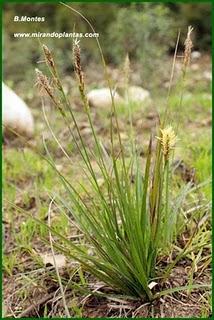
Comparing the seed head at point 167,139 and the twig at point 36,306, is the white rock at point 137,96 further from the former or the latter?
the seed head at point 167,139

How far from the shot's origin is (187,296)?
212 centimetres

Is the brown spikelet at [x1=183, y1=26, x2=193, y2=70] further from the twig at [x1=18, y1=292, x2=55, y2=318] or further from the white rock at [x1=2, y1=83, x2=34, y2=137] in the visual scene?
the white rock at [x1=2, y1=83, x2=34, y2=137]

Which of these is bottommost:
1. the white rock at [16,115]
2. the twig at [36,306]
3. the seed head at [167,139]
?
the twig at [36,306]

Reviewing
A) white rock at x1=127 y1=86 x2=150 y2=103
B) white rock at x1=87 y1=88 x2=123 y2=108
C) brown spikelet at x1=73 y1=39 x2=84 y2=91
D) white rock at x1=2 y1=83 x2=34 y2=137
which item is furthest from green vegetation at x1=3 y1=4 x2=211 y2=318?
white rock at x1=87 y1=88 x2=123 y2=108

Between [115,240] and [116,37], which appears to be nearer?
[115,240]

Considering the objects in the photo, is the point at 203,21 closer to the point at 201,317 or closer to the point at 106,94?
the point at 106,94

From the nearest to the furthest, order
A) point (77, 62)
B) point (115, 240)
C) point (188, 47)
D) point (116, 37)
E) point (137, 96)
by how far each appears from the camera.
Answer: point (77, 62) → point (188, 47) → point (115, 240) → point (137, 96) → point (116, 37)

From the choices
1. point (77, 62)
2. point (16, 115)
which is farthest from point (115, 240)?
point (16, 115)

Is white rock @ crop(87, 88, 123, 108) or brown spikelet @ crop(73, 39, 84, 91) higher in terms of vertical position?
brown spikelet @ crop(73, 39, 84, 91)

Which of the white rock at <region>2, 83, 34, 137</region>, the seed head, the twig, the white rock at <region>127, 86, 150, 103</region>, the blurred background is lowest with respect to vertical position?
the twig

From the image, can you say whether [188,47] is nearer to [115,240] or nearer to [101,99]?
[115,240]

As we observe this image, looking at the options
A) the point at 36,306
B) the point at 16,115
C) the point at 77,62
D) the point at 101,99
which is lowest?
the point at 36,306

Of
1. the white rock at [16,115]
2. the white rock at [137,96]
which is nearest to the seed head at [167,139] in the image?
the white rock at [16,115]


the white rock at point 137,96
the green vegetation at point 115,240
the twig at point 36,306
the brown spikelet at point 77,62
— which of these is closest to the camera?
the brown spikelet at point 77,62
